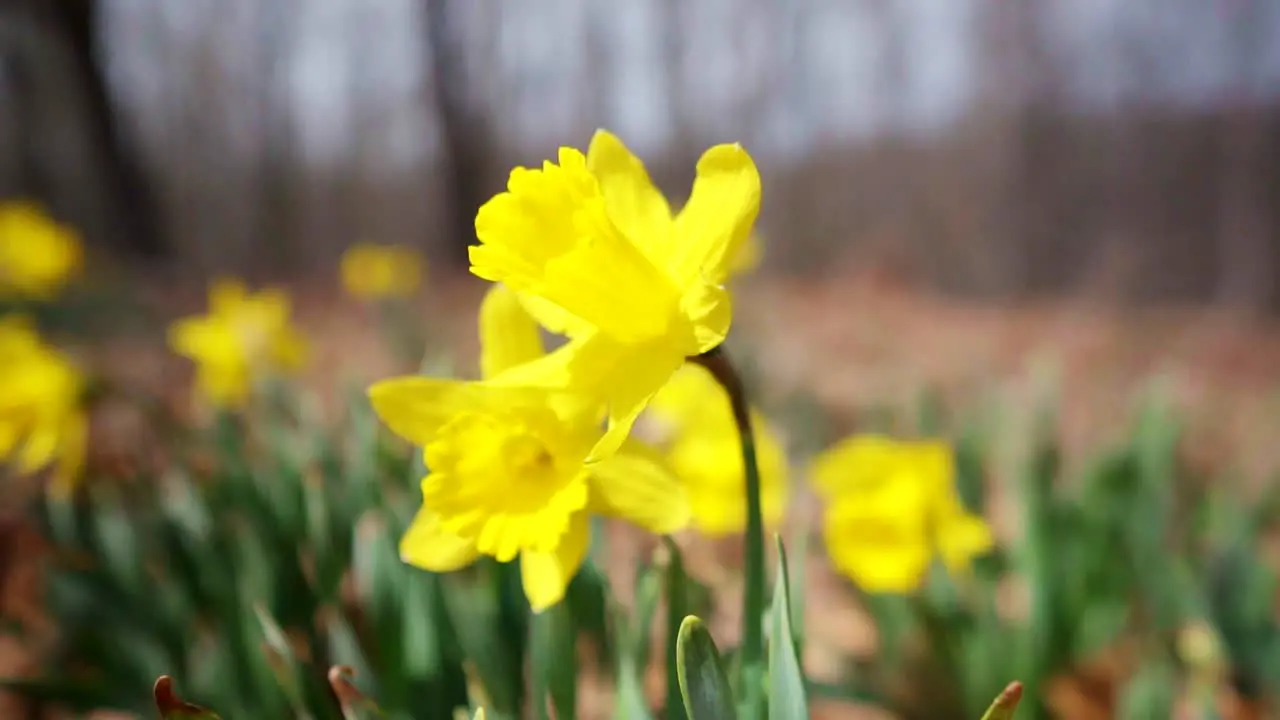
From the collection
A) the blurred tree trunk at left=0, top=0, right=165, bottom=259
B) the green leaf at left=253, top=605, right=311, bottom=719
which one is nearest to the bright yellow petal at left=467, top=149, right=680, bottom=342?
the green leaf at left=253, top=605, right=311, bottom=719

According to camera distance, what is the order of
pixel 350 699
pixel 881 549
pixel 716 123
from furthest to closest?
1. pixel 716 123
2. pixel 881 549
3. pixel 350 699

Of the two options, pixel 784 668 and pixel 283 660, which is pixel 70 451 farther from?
pixel 784 668

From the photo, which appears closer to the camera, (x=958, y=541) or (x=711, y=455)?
(x=958, y=541)

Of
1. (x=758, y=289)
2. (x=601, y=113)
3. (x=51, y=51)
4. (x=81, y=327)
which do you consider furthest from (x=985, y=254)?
(x=51, y=51)

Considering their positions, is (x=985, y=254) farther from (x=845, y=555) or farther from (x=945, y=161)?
(x=845, y=555)

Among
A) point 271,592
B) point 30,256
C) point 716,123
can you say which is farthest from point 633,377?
point 716,123

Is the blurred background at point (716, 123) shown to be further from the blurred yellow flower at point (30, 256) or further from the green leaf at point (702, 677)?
the green leaf at point (702, 677)
